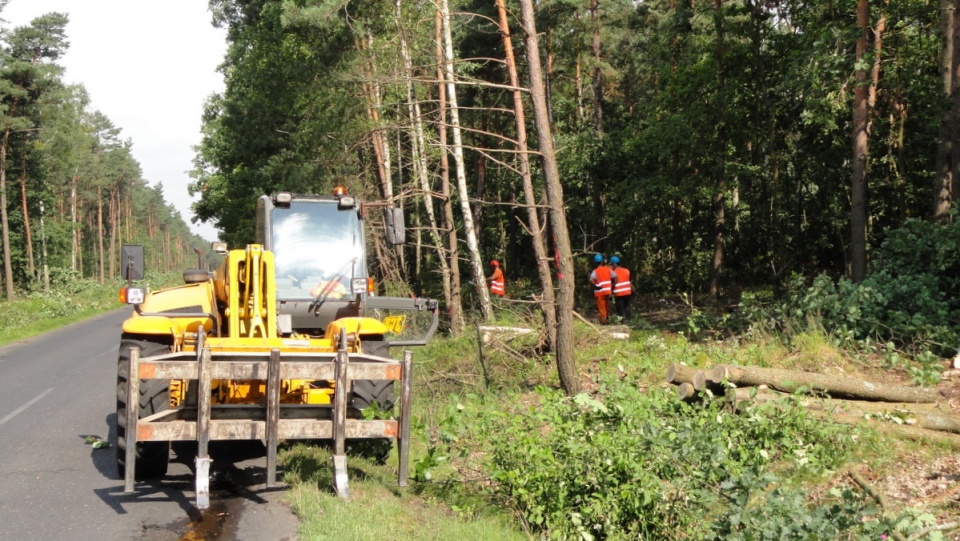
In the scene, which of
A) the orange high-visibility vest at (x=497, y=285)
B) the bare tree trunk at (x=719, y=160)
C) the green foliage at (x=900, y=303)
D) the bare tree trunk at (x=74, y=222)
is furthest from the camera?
the bare tree trunk at (x=74, y=222)

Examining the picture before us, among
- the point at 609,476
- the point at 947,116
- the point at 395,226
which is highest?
the point at 947,116

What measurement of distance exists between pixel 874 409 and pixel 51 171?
207 feet

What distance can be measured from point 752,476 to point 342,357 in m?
3.34

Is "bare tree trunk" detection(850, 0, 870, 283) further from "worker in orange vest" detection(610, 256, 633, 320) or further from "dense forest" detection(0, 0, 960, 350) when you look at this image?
"worker in orange vest" detection(610, 256, 633, 320)

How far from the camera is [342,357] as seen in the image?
7215 mm

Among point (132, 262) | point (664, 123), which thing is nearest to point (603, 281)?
point (664, 123)

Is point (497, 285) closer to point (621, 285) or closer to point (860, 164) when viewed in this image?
point (621, 285)

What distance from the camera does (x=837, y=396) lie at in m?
10.0

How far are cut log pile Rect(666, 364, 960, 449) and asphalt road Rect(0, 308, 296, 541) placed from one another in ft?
15.8

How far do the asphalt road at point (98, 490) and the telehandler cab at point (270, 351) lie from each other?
33cm

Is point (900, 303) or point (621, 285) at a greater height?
point (900, 303)

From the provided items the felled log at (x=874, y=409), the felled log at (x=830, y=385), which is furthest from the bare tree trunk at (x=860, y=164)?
the felled log at (x=874, y=409)

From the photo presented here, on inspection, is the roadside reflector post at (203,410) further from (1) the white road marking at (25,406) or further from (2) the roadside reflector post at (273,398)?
(1) the white road marking at (25,406)

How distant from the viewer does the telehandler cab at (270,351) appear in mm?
7055
